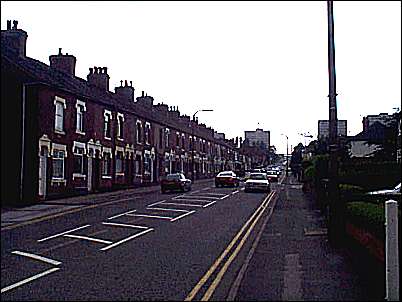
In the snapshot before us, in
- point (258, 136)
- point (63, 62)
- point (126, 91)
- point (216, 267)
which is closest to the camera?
point (216, 267)

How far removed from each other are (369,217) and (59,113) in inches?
993

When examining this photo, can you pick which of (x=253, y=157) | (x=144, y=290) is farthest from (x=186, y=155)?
(x=253, y=157)

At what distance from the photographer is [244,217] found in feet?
82.1

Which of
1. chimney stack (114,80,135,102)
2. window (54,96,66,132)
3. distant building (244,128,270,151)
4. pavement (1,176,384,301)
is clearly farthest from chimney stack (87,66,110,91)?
distant building (244,128,270,151)

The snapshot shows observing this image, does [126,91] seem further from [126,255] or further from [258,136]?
[258,136]

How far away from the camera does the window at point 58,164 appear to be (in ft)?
111

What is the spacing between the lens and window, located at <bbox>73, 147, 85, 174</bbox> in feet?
121

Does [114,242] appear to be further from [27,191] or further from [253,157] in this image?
[253,157]

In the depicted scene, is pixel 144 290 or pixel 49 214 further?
pixel 49 214

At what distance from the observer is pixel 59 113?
34594 mm

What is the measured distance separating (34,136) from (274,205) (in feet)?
41.7

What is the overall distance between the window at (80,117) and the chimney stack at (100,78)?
7.94m

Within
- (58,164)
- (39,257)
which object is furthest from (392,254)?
(58,164)

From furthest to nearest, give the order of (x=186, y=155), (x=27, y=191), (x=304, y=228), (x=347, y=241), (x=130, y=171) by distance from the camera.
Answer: (x=186, y=155), (x=130, y=171), (x=27, y=191), (x=304, y=228), (x=347, y=241)
